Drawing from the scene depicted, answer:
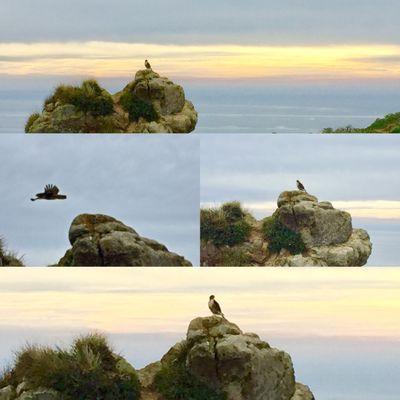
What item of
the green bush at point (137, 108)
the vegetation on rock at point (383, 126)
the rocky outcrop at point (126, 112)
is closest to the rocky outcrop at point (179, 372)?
the rocky outcrop at point (126, 112)

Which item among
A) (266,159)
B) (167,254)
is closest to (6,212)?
(167,254)

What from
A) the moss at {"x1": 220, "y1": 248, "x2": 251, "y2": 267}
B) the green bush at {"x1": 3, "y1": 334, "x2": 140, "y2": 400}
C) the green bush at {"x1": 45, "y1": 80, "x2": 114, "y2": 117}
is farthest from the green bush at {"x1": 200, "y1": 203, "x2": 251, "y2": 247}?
the green bush at {"x1": 45, "y1": 80, "x2": 114, "y2": 117}

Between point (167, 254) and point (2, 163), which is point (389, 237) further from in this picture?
point (2, 163)

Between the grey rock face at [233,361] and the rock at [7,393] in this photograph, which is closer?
the grey rock face at [233,361]

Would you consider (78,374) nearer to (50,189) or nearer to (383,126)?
(50,189)

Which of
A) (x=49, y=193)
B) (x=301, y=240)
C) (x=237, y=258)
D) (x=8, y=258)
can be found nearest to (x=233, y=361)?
(x=237, y=258)

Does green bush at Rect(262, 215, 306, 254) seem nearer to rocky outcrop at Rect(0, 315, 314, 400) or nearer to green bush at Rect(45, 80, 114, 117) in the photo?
rocky outcrop at Rect(0, 315, 314, 400)

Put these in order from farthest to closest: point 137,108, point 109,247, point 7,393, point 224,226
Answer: point 137,108 < point 7,393 < point 109,247 < point 224,226

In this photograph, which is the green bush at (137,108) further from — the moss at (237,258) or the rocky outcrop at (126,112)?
the moss at (237,258)
